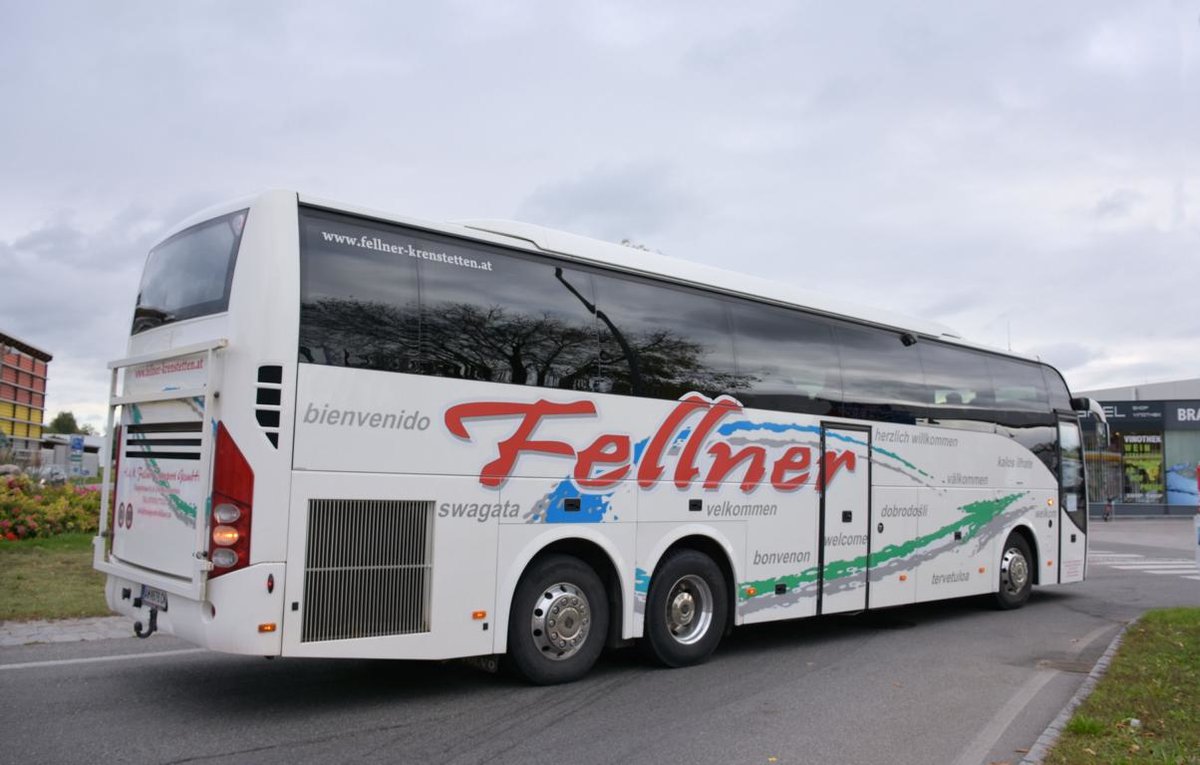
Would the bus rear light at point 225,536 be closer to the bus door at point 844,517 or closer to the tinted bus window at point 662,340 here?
the tinted bus window at point 662,340

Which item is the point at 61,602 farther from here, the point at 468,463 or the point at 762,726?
the point at 762,726

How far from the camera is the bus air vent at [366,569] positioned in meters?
6.48

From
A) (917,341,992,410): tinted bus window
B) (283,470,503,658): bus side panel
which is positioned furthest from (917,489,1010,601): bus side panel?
(283,470,503,658): bus side panel

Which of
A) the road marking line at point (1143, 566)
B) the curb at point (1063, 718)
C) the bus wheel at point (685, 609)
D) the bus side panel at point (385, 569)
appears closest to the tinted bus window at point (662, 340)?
the bus wheel at point (685, 609)

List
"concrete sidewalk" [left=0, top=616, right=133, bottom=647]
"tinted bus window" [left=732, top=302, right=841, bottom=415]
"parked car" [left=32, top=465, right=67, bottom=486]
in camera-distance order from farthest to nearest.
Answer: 1. "parked car" [left=32, top=465, right=67, bottom=486]
2. "tinted bus window" [left=732, top=302, right=841, bottom=415]
3. "concrete sidewalk" [left=0, top=616, right=133, bottom=647]

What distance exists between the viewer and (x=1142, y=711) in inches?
280

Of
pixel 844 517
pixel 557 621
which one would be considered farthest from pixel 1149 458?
pixel 557 621

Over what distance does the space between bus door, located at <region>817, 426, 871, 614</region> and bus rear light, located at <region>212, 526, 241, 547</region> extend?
6.33m

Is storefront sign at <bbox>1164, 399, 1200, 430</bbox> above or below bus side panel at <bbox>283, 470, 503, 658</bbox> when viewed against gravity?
above

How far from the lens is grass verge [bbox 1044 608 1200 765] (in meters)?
6.01

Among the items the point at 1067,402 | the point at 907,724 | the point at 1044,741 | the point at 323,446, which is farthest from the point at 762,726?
the point at 1067,402

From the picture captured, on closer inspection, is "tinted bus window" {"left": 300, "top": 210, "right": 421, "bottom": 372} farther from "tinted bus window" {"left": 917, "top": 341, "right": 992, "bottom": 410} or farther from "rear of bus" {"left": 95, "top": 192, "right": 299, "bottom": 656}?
"tinted bus window" {"left": 917, "top": 341, "right": 992, "bottom": 410}

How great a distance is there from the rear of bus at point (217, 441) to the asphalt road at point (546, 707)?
0.66 metres

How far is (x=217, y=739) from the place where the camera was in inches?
239
